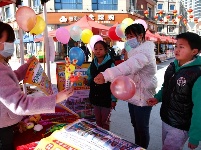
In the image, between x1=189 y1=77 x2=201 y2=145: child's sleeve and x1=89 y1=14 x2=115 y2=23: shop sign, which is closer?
x1=189 y1=77 x2=201 y2=145: child's sleeve

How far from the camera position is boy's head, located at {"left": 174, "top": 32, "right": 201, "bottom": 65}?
5.44 ft

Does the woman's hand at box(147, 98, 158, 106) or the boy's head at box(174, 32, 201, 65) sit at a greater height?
the boy's head at box(174, 32, 201, 65)

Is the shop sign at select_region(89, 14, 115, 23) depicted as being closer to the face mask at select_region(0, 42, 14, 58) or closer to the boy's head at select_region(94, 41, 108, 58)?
the boy's head at select_region(94, 41, 108, 58)

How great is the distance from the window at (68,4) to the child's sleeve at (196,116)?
18.9 m

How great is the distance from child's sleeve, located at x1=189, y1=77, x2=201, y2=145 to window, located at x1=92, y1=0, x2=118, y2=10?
750 inches

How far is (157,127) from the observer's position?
363 cm

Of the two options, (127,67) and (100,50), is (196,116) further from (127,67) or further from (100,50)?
(100,50)

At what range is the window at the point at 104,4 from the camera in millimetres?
19325

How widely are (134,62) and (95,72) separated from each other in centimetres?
104

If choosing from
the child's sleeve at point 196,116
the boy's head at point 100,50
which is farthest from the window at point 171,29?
the child's sleeve at point 196,116

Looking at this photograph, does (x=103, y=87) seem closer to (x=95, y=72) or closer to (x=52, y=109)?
(x=95, y=72)

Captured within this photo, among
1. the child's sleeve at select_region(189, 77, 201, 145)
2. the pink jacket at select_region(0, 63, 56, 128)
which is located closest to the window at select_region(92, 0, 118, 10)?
the child's sleeve at select_region(189, 77, 201, 145)

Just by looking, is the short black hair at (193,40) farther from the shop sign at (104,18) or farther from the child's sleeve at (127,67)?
the shop sign at (104,18)

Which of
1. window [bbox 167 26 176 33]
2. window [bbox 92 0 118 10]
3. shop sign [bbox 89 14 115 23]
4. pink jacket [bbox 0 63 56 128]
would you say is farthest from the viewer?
window [bbox 167 26 176 33]
